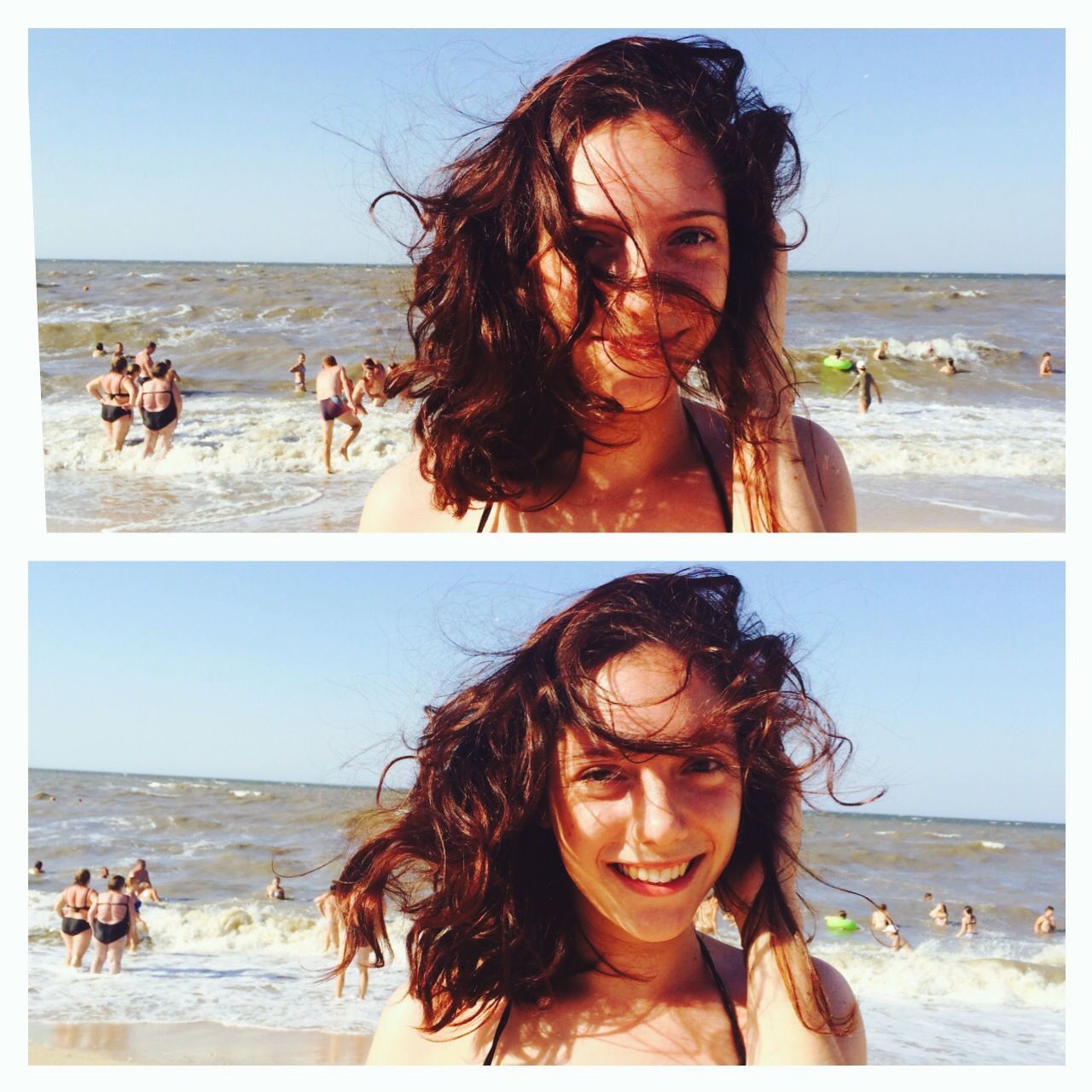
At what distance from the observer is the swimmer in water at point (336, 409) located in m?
3.25

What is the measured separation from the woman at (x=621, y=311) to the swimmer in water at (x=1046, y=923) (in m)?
1.10

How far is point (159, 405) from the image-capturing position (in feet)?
10.7

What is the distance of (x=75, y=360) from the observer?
301 centimetres

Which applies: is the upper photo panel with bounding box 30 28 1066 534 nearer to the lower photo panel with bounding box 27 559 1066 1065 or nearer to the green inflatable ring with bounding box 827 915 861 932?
the lower photo panel with bounding box 27 559 1066 1065

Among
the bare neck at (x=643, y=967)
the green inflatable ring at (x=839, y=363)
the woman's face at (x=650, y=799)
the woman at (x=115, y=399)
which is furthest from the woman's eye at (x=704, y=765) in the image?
the green inflatable ring at (x=839, y=363)

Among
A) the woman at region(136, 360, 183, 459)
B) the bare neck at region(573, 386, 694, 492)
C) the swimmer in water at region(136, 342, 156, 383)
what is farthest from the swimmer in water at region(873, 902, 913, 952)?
the swimmer in water at region(136, 342, 156, 383)

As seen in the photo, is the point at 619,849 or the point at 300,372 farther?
the point at 300,372

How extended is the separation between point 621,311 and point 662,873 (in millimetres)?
922

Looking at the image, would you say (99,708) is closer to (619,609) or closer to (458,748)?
(458,748)

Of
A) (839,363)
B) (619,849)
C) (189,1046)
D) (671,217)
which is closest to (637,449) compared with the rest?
(671,217)

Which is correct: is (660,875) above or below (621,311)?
below

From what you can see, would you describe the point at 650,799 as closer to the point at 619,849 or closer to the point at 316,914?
the point at 619,849

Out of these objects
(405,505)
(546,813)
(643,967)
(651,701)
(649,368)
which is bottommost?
(643,967)
